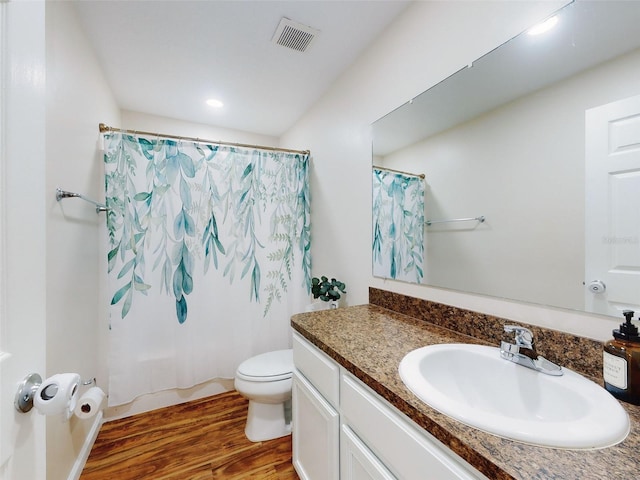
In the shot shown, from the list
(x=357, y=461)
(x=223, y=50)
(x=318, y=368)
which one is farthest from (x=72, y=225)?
(x=357, y=461)

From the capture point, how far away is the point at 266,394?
160 cm

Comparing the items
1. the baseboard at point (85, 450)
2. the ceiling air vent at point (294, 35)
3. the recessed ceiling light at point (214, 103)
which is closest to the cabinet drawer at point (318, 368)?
the baseboard at point (85, 450)

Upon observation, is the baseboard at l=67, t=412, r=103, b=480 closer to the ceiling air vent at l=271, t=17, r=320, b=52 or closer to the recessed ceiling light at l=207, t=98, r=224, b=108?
the recessed ceiling light at l=207, t=98, r=224, b=108

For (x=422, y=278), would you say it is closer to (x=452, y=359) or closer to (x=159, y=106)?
(x=452, y=359)

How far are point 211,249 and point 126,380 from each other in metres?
1.04

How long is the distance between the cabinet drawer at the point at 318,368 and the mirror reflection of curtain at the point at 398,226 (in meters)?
0.61

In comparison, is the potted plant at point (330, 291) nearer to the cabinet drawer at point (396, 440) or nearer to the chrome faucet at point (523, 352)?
the cabinet drawer at point (396, 440)

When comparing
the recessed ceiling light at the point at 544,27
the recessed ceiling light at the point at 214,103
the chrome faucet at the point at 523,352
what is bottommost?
the chrome faucet at the point at 523,352

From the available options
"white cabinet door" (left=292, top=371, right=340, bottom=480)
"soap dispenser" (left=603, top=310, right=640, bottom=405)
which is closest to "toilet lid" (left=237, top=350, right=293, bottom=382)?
"white cabinet door" (left=292, top=371, right=340, bottom=480)

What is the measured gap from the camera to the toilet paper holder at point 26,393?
470 mm

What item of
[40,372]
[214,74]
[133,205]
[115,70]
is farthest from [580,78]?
[115,70]

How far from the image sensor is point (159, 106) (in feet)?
7.79

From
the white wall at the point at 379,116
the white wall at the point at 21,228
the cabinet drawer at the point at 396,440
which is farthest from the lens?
the white wall at the point at 379,116

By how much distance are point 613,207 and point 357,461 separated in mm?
1061
